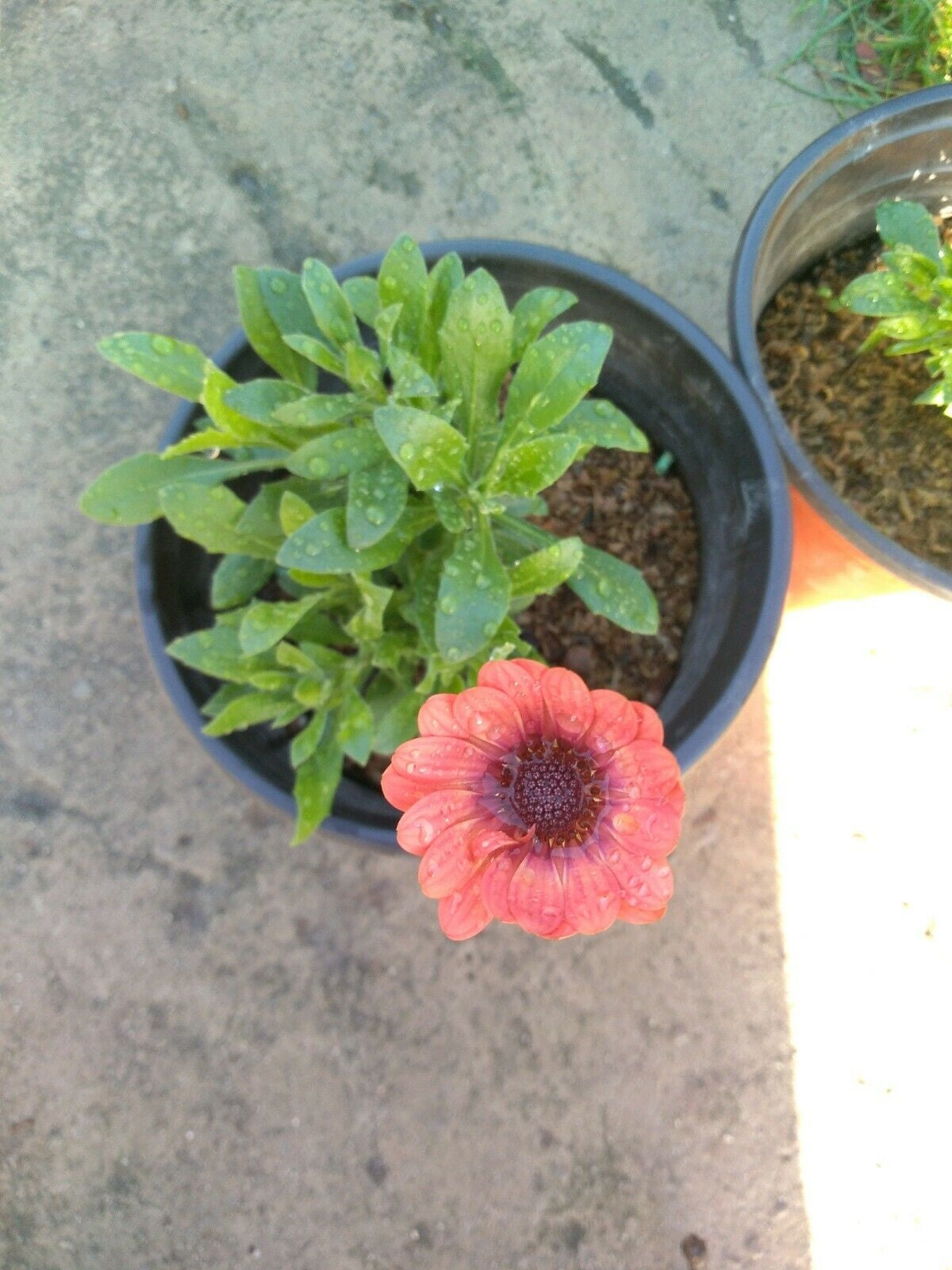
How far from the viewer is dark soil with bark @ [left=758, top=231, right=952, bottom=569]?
1.52 metres

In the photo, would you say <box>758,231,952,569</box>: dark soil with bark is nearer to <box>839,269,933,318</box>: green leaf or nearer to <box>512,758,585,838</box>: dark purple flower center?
<box>839,269,933,318</box>: green leaf

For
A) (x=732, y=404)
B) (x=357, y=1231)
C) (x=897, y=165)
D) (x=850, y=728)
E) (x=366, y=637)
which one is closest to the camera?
(x=366, y=637)

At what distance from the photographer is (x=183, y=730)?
6.05 feet

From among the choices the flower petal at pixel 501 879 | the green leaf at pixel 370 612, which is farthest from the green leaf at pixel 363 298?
the flower petal at pixel 501 879

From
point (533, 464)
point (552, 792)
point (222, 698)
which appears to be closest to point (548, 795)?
point (552, 792)

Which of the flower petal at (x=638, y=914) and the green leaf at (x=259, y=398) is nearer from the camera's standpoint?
the flower petal at (x=638, y=914)

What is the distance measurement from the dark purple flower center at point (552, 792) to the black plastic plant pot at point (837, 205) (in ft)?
2.25

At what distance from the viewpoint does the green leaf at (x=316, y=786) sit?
1.22 meters

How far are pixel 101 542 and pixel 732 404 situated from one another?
121 cm

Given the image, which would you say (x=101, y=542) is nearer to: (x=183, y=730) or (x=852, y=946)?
(x=183, y=730)

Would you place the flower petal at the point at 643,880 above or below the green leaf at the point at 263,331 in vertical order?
below

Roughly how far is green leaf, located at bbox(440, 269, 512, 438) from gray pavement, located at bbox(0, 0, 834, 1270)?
0.94 m

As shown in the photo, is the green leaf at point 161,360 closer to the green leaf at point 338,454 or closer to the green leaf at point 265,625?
the green leaf at point 338,454

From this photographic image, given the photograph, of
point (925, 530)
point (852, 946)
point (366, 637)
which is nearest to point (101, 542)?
point (366, 637)
